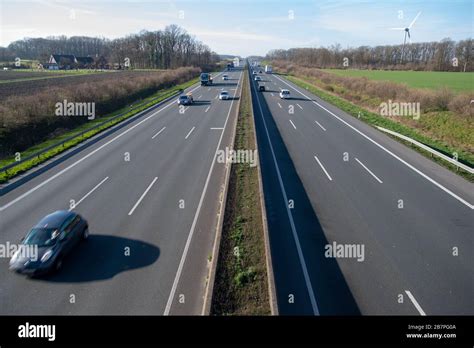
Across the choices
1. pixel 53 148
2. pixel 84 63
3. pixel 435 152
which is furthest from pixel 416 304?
pixel 84 63

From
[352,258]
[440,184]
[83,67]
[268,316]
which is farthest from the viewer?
[83,67]

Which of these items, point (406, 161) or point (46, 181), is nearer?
point (46, 181)

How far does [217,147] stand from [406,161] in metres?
12.1

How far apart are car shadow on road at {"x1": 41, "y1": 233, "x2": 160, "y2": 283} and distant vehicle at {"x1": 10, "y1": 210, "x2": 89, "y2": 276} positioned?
33 centimetres

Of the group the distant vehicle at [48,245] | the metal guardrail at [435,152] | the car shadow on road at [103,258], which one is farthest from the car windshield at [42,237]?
the metal guardrail at [435,152]

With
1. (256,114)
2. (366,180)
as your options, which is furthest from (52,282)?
(256,114)

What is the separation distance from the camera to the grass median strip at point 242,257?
27.5 ft

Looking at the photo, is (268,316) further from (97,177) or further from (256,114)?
(256,114)

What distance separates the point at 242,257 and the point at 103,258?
4.52 metres

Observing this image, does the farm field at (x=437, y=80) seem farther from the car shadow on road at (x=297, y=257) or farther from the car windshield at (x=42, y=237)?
the car windshield at (x=42, y=237)

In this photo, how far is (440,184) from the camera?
16.4 meters

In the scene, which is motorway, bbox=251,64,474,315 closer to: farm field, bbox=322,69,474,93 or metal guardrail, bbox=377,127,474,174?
metal guardrail, bbox=377,127,474,174

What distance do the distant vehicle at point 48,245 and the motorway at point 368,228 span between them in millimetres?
6634

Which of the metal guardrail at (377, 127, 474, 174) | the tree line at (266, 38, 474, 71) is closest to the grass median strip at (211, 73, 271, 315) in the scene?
the metal guardrail at (377, 127, 474, 174)
